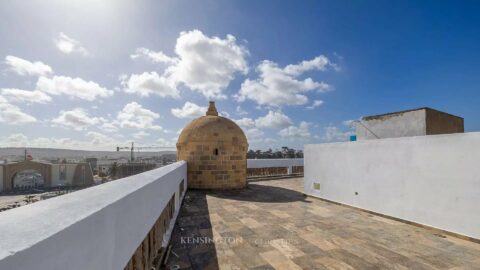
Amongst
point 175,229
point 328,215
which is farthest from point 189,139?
point 328,215

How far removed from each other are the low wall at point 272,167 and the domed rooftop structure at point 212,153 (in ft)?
14.9

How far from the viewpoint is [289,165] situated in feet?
62.0

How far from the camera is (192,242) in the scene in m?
4.65

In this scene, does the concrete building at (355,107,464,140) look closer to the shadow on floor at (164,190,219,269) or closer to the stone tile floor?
the stone tile floor

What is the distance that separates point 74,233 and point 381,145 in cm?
730

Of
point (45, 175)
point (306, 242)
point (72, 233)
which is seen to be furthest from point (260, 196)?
point (45, 175)

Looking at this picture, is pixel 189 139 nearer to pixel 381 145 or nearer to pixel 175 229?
pixel 175 229

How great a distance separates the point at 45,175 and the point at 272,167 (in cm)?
3867

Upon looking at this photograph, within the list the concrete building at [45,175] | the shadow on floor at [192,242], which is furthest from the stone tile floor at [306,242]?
the concrete building at [45,175]

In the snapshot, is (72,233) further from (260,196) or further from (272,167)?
(272,167)

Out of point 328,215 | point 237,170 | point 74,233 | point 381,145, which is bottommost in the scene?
point 328,215

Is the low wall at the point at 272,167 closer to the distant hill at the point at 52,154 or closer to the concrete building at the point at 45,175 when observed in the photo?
the concrete building at the point at 45,175

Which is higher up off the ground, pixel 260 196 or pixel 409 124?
pixel 409 124

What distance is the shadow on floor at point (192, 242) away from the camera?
382 centimetres
